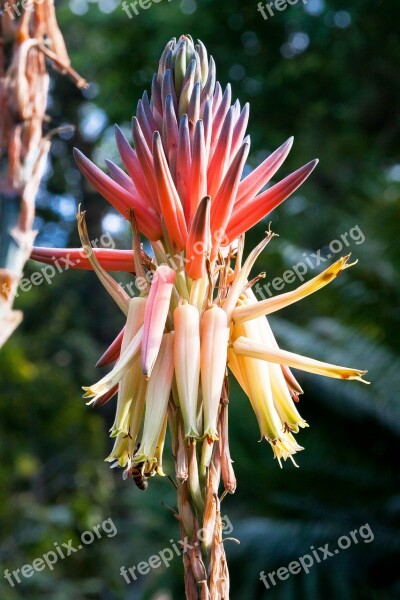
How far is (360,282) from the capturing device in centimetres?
780

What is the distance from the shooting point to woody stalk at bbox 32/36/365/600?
4.91 feet

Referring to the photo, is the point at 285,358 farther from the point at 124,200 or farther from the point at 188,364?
the point at 124,200

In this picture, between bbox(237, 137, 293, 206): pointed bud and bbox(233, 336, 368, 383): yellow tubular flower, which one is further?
bbox(237, 137, 293, 206): pointed bud

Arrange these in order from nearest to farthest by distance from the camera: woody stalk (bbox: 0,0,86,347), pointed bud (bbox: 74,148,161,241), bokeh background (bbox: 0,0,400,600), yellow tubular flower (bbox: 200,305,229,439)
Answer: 1. woody stalk (bbox: 0,0,86,347)
2. yellow tubular flower (bbox: 200,305,229,439)
3. pointed bud (bbox: 74,148,161,241)
4. bokeh background (bbox: 0,0,400,600)

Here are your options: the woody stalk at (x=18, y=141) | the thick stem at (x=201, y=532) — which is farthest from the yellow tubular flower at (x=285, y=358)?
the woody stalk at (x=18, y=141)

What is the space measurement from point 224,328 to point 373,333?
6.85 meters

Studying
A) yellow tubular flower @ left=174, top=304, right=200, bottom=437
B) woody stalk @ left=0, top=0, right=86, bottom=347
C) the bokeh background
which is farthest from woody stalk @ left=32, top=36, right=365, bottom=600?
the bokeh background

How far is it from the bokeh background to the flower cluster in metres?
5.88

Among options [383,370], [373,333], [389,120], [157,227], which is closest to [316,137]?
[389,120]

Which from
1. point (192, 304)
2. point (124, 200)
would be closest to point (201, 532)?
point (192, 304)

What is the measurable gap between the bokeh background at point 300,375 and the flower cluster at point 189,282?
588 cm

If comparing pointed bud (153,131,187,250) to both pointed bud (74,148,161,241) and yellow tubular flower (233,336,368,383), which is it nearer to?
pointed bud (74,148,161,241)

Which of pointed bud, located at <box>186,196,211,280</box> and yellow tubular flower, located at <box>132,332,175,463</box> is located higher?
pointed bud, located at <box>186,196,211,280</box>

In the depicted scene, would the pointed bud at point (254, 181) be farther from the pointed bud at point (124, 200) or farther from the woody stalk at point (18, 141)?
the woody stalk at point (18, 141)
